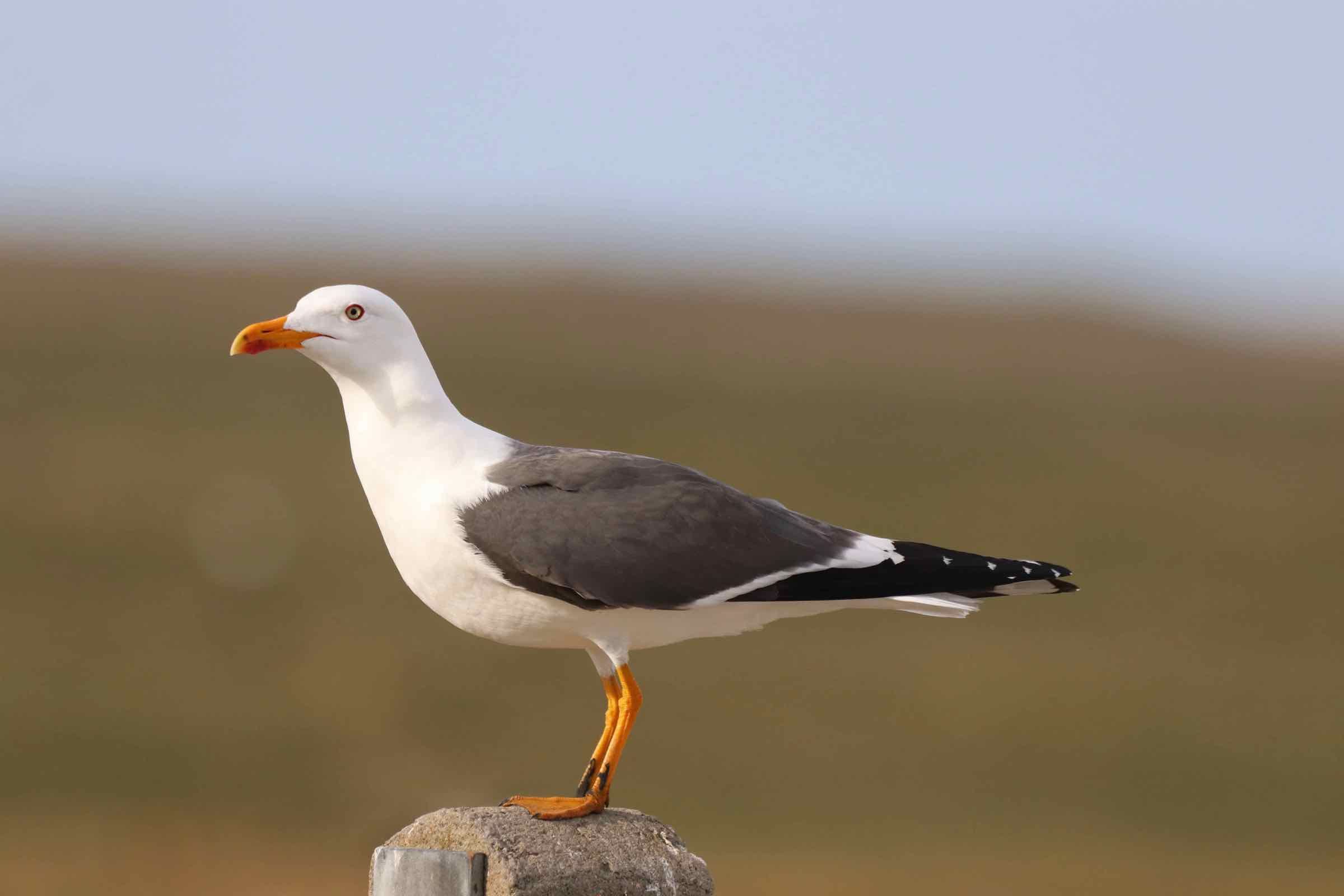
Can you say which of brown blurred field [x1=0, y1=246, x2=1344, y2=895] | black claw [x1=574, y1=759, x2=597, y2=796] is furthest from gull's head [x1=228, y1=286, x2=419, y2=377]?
brown blurred field [x1=0, y1=246, x2=1344, y2=895]

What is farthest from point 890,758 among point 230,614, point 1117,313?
point 1117,313

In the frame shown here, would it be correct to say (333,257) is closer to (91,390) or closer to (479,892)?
(91,390)

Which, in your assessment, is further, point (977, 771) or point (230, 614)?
point (230, 614)

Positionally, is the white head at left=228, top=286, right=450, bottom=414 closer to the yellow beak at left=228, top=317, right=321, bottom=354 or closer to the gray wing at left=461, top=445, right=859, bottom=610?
the yellow beak at left=228, top=317, right=321, bottom=354

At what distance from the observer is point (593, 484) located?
25.1 feet

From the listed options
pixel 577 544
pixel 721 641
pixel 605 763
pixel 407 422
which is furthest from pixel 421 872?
pixel 721 641

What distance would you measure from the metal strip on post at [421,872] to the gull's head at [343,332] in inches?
89.6

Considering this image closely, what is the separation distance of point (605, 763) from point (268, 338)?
2.38 metres

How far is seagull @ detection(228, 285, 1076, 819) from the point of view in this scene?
730 centimetres

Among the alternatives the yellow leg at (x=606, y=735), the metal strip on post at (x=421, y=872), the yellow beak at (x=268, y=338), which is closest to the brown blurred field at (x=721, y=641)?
the yellow leg at (x=606, y=735)

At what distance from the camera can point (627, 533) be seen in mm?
7445

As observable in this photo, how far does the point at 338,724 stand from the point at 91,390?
12.5 m

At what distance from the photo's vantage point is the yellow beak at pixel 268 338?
7.49 m

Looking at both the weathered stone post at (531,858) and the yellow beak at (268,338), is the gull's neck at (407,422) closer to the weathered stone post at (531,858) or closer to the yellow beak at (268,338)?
the yellow beak at (268,338)
